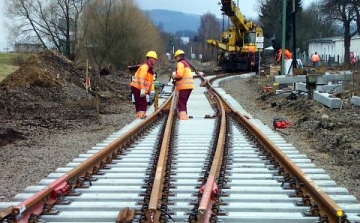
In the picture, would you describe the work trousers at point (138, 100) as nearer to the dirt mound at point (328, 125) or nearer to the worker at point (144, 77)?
the worker at point (144, 77)

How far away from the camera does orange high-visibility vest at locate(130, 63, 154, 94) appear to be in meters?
12.6

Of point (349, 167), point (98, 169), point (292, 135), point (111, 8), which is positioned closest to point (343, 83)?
point (292, 135)

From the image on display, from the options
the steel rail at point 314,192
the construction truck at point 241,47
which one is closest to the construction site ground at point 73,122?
the steel rail at point 314,192

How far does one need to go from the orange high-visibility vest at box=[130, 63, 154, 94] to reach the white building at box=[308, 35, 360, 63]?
6401 cm

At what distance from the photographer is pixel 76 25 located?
4622cm

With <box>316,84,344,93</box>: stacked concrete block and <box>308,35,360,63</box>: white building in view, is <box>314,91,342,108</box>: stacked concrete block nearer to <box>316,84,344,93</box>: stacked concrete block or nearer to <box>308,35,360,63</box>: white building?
<box>316,84,344,93</box>: stacked concrete block

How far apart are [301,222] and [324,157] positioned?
188 inches

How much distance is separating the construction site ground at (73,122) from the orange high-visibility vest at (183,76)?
5.83 feet

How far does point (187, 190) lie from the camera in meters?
5.71

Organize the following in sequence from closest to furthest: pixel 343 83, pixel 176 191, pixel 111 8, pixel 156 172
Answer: pixel 176 191
pixel 156 172
pixel 343 83
pixel 111 8

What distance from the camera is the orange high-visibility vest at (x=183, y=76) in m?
12.8

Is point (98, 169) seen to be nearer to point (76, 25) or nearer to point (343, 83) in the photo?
point (343, 83)

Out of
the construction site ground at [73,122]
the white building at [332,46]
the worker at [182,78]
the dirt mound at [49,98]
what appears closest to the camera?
the construction site ground at [73,122]

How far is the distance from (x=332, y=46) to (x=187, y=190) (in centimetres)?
8180
